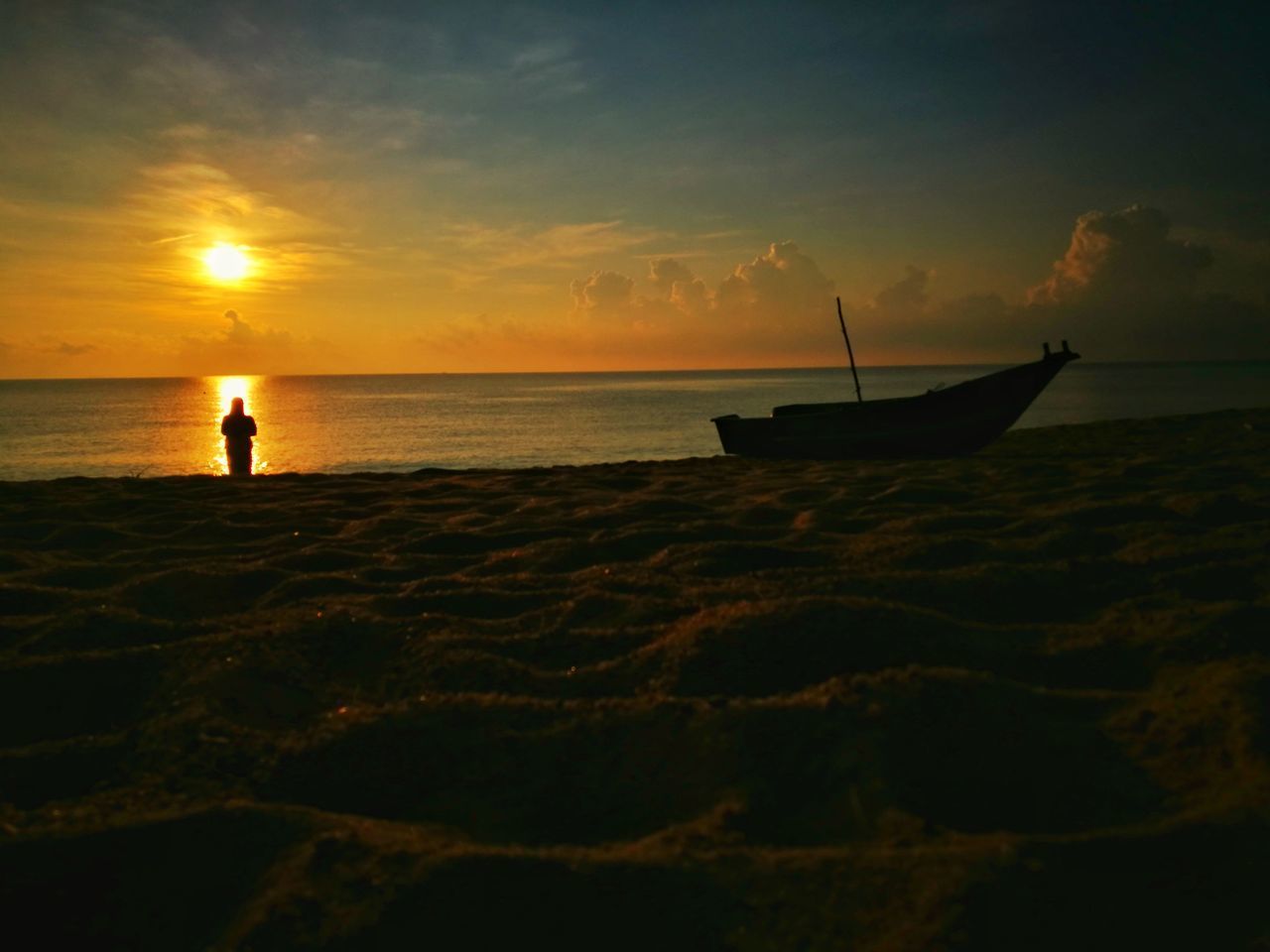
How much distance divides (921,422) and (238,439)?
8936 millimetres

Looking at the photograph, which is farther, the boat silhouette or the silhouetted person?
the boat silhouette

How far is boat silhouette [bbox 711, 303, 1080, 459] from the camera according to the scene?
11164mm

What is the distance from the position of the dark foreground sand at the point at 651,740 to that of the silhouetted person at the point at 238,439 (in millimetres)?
5117

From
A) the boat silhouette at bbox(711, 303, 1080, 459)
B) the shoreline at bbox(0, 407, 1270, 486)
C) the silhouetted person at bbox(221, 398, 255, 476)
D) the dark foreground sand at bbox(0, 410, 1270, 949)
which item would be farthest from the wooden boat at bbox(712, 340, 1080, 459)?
the silhouetted person at bbox(221, 398, 255, 476)

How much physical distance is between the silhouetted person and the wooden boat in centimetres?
691

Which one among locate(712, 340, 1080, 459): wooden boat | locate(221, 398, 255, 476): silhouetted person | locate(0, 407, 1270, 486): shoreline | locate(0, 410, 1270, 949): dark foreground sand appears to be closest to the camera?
locate(0, 410, 1270, 949): dark foreground sand

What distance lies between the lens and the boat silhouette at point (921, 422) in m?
11.2

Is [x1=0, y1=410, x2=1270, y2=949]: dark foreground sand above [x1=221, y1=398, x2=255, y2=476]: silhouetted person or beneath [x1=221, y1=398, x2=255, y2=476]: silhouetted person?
beneath

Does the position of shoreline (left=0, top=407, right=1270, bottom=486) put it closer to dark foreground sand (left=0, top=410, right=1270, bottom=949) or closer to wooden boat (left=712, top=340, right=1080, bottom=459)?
wooden boat (left=712, top=340, right=1080, bottom=459)

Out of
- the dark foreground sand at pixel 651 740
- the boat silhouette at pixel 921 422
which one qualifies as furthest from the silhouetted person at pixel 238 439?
the boat silhouette at pixel 921 422

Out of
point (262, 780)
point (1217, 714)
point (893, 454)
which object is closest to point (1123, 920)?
point (1217, 714)

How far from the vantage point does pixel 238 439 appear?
10070 millimetres

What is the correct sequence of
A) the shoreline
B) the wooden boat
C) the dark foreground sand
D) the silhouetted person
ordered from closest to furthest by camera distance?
the dark foreground sand → the shoreline → the silhouetted person → the wooden boat

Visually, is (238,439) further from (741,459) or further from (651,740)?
(651,740)
